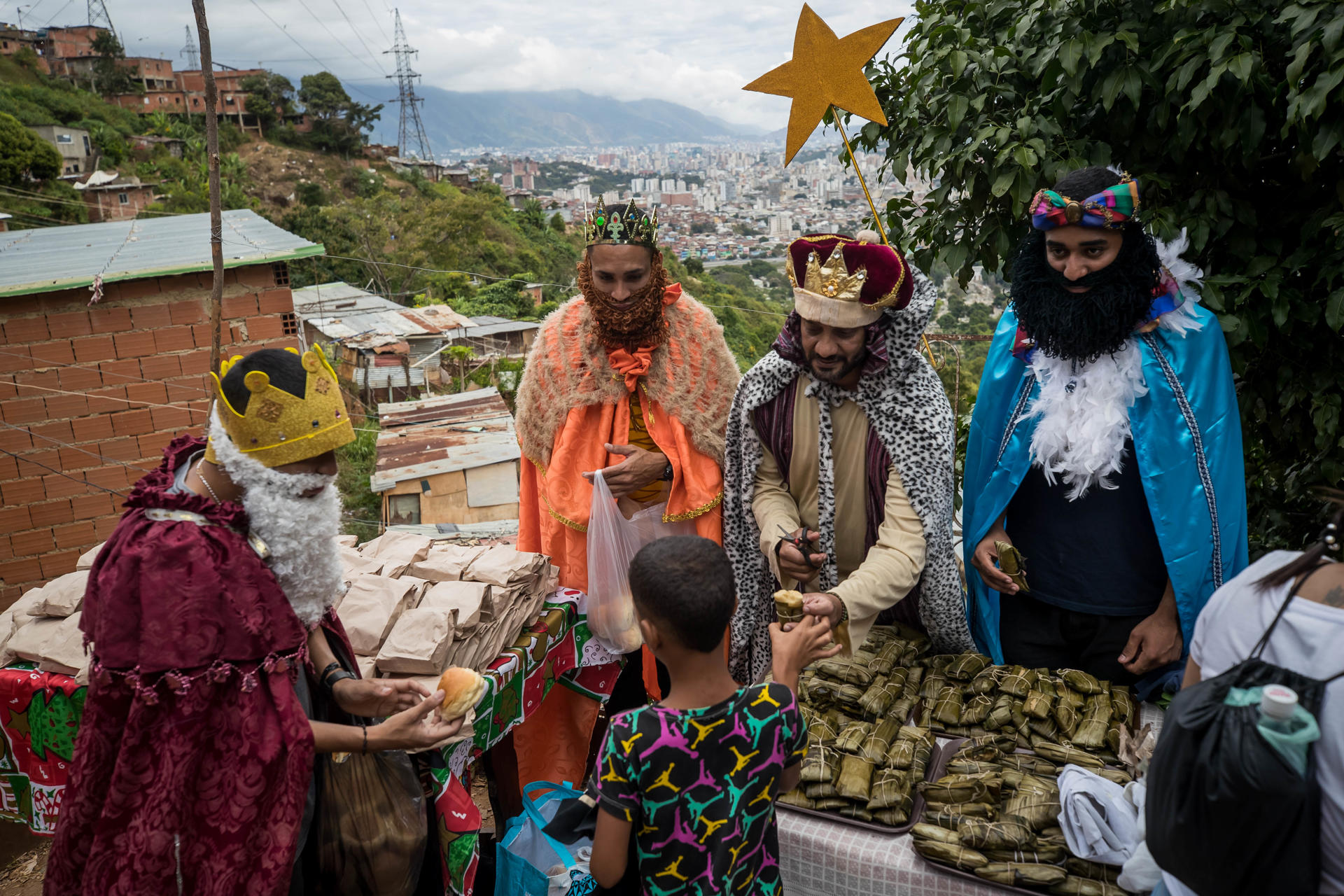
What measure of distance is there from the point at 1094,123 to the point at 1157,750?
2960 mm

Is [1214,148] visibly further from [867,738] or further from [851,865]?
[851,865]

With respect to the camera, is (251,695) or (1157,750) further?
(251,695)

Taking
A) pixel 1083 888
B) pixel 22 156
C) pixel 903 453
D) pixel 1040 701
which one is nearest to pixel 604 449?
pixel 903 453

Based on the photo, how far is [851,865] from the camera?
229 cm

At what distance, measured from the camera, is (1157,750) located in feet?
5.48

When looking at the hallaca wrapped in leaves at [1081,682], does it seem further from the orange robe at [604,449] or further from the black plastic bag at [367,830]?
the black plastic bag at [367,830]

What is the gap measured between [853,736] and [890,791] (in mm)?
224

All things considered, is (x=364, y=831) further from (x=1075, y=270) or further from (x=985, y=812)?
(x=1075, y=270)

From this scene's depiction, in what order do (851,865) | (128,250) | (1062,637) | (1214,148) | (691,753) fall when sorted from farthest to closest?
(128,250) → (1214,148) → (1062,637) → (851,865) → (691,753)

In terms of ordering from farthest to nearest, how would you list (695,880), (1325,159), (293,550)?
(1325,159)
(293,550)
(695,880)

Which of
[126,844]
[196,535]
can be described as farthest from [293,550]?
[126,844]

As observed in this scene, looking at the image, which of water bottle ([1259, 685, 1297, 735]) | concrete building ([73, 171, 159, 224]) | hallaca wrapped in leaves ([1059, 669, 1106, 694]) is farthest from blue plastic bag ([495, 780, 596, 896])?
concrete building ([73, 171, 159, 224])

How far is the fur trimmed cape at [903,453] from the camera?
282 cm

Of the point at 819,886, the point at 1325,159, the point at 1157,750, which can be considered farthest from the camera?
the point at 1325,159
